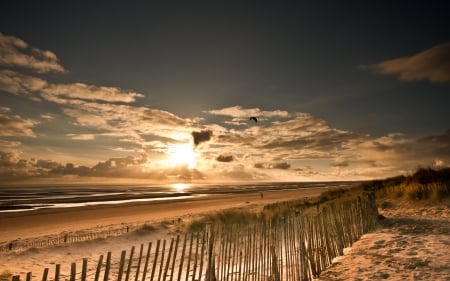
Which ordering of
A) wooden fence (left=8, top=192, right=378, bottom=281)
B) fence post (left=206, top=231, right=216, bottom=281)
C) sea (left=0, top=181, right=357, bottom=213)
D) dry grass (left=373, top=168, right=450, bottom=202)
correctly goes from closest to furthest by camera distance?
wooden fence (left=8, top=192, right=378, bottom=281) → fence post (left=206, top=231, right=216, bottom=281) → dry grass (left=373, top=168, right=450, bottom=202) → sea (left=0, top=181, right=357, bottom=213)

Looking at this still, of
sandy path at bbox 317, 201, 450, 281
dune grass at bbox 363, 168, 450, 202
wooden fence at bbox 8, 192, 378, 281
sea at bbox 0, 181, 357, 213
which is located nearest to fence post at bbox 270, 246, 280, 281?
wooden fence at bbox 8, 192, 378, 281

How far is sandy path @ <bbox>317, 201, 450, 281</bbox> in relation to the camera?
21.7 feet

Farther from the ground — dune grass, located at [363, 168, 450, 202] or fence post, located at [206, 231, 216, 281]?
dune grass, located at [363, 168, 450, 202]

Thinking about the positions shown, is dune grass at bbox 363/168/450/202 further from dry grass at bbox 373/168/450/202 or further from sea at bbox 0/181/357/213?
sea at bbox 0/181/357/213

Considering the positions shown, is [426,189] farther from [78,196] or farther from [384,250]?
[78,196]

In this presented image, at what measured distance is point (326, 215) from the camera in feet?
27.8

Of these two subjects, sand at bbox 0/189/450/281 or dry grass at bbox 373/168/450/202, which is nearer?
sand at bbox 0/189/450/281

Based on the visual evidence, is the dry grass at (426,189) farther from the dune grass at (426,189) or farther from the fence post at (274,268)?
the fence post at (274,268)

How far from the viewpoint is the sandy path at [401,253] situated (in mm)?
6621

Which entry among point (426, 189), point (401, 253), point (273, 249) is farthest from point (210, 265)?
point (426, 189)

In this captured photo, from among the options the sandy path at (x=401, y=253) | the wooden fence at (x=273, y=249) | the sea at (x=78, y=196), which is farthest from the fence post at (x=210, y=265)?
the sea at (x=78, y=196)

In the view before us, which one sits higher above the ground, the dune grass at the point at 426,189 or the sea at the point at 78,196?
the dune grass at the point at 426,189

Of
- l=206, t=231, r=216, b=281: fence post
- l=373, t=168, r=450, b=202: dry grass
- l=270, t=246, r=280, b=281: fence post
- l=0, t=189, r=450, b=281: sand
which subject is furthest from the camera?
l=373, t=168, r=450, b=202: dry grass

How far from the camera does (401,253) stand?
7840 millimetres
